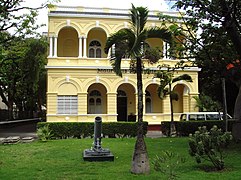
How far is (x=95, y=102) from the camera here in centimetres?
3138

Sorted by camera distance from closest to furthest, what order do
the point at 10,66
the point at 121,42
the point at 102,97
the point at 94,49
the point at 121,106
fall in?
1. the point at 121,42
2. the point at 94,49
3. the point at 102,97
4. the point at 121,106
5. the point at 10,66

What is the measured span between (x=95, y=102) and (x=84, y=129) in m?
10.4

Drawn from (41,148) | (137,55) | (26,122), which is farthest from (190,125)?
(26,122)

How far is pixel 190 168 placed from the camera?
10.2 metres

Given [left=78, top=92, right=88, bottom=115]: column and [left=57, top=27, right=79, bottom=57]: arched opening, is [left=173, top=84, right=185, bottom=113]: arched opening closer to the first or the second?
[left=78, top=92, right=88, bottom=115]: column

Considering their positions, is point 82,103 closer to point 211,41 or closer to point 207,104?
point 207,104

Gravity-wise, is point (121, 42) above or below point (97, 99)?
above

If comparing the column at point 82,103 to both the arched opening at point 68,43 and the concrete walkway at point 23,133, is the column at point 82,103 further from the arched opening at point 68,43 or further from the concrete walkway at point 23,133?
the arched opening at point 68,43

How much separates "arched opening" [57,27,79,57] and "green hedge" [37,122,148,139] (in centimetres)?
1137

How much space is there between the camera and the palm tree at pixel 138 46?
941cm

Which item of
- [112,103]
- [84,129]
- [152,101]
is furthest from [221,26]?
[152,101]

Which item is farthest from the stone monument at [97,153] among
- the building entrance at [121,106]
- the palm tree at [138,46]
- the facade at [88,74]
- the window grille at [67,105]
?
the building entrance at [121,106]

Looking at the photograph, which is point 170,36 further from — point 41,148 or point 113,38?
point 41,148

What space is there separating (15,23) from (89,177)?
15951 mm
